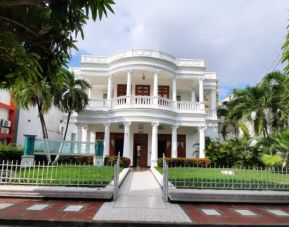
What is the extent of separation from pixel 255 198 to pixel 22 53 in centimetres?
755

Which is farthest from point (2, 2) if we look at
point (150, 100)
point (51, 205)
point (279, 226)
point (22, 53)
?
point (150, 100)

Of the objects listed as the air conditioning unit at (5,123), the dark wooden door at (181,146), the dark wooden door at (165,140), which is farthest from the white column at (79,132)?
the dark wooden door at (181,146)

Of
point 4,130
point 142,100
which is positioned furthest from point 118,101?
point 4,130

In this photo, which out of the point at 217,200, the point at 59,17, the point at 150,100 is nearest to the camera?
the point at 59,17

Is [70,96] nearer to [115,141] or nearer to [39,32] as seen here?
[115,141]

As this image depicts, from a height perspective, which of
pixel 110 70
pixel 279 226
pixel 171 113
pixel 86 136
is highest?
pixel 110 70

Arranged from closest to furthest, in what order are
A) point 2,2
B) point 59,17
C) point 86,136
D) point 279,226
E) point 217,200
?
point 2,2 → point 59,17 → point 279,226 → point 217,200 → point 86,136

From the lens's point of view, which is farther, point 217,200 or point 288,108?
point 288,108

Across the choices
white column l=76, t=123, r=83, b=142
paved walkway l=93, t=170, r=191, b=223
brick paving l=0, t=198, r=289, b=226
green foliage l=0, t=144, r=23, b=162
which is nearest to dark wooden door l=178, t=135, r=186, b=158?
white column l=76, t=123, r=83, b=142

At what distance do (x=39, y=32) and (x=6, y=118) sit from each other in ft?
74.3

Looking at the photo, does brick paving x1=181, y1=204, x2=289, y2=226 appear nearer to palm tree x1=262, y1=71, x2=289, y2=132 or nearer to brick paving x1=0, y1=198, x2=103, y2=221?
brick paving x1=0, y1=198, x2=103, y2=221

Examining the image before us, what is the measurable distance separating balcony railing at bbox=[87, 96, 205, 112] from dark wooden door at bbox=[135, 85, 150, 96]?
272 cm

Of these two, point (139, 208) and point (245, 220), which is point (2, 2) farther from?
point (245, 220)

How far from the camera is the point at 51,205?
25.4ft
